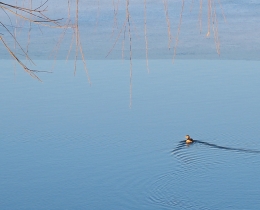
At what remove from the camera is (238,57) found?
632cm

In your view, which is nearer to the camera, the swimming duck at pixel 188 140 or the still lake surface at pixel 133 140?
the still lake surface at pixel 133 140

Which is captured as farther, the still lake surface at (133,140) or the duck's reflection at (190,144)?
the duck's reflection at (190,144)

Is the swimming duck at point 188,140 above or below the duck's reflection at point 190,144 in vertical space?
above

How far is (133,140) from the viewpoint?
3928 mm

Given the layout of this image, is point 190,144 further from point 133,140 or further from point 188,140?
point 133,140

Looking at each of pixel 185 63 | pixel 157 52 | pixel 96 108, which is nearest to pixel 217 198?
pixel 96 108

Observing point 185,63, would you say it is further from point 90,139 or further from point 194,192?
point 194,192

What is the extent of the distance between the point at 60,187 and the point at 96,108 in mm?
1438

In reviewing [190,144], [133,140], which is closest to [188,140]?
[190,144]

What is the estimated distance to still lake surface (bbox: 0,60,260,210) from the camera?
3.14 m

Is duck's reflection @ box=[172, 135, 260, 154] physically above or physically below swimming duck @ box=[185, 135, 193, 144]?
below

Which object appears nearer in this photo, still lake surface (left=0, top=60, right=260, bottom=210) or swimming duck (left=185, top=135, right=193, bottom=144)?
still lake surface (left=0, top=60, right=260, bottom=210)

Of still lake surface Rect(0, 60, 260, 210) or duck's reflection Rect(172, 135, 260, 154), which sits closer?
still lake surface Rect(0, 60, 260, 210)

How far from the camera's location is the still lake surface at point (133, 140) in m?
3.14
